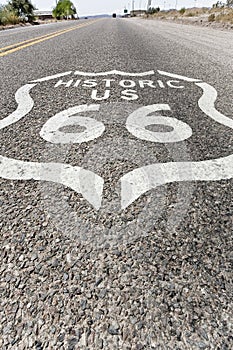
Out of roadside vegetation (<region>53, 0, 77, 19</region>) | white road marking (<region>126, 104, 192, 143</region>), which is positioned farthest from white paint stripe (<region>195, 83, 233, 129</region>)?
roadside vegetation (<region>53, 0, 77, 19</region>)

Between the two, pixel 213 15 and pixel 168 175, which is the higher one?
pixel 213 15

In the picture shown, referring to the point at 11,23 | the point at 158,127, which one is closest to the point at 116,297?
the point at 158,127

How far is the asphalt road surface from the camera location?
0.71 metres

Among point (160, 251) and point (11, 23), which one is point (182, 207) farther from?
point (11, 23)

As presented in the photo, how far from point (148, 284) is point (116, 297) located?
0.35ft

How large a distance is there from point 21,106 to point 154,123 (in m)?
1.10

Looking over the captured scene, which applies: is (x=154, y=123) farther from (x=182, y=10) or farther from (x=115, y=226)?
(x=182, y=10)

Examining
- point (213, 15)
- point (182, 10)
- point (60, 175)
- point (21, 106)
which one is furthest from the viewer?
point (182, 10)

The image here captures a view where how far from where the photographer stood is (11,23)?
23312mm

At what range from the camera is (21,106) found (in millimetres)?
2170

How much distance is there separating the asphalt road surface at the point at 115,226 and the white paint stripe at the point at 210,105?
0.08 ft

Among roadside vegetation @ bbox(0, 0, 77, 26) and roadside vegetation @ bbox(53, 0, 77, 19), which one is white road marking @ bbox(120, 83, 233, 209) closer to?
roadside vegetation @ bbox(0, 0, 77, 26)

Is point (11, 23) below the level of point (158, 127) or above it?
above

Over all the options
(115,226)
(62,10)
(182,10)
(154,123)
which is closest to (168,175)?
(115,226)
